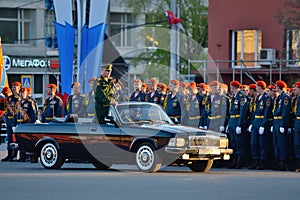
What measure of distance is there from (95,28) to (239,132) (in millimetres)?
10937

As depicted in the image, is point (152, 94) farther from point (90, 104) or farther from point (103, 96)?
point (103, 96)

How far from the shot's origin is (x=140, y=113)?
19344mm

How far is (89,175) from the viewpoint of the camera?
1783 centimetres

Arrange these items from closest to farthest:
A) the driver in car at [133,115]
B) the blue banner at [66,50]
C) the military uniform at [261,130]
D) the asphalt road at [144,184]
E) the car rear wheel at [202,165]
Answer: the asphalt road at [144,184]
the driver in car at [133,115]
the car rear wheel at [202,165]
the military uniform at [261,130]
the blue banner at [66,50]

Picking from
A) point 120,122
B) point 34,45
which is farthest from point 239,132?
point 34,45

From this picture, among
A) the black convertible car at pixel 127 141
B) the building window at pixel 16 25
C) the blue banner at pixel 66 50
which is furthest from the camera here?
the building window at pixel 16 25

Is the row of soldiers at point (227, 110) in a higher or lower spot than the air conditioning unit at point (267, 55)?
lower

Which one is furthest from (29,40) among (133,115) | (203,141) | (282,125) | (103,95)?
(203,141)

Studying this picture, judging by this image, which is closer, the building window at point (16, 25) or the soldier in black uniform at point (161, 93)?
the soldier in black uniform at point (161, 93)

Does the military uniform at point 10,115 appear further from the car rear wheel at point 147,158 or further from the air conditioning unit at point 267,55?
the air conditioning unit at point 267,55

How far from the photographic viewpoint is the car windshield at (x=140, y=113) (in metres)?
19.1

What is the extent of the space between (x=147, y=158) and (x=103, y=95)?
2322 millimetres

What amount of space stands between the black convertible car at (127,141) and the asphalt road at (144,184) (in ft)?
0.98

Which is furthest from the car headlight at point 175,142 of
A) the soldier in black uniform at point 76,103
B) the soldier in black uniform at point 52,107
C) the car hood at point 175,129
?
the soldier in black uniform at point 52,107
